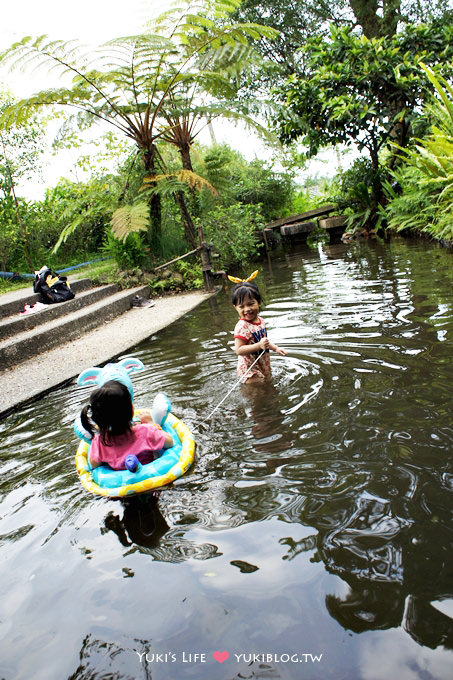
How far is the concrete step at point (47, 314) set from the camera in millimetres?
7086

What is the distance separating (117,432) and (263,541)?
1062 millimetres

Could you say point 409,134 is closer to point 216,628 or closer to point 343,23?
point 343,23

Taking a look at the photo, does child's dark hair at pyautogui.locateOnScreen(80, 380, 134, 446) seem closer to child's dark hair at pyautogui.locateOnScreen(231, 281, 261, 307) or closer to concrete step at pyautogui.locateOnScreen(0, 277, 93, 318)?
child's dark hair at pyautogui.locateOnScreen(231, 281, 261, 307)

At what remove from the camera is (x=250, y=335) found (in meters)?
3.80

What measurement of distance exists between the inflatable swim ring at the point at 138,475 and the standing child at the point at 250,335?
1169 mm

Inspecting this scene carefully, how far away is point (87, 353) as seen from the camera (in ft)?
19.3

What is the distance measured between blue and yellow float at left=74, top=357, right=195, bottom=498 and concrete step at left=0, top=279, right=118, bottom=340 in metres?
4.72

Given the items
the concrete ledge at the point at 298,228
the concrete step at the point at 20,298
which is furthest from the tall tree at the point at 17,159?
the concrete ledge at the point at 298,228

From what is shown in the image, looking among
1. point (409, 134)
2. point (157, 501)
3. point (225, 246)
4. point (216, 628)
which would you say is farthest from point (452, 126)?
point (216, 628)

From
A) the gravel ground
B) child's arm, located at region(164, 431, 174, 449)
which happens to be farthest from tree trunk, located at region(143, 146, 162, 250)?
child's arm, located at region(164, 431, 174, 449)

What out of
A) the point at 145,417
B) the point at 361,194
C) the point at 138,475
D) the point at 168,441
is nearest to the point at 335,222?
the point at 361,194

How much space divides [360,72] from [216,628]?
478 inches

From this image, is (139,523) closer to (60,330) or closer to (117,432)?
(117,432)

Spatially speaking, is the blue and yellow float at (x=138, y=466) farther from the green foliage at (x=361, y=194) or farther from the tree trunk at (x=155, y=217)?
the green foliage at (x=361, y=194)
